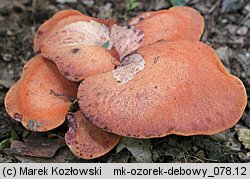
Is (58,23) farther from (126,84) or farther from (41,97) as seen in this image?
(126,84)

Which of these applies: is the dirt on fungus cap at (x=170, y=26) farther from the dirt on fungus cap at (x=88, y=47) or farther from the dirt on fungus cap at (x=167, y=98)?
the dirt on fungus cap at (x=167, y=98)

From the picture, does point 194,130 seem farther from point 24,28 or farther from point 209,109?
point 24,28

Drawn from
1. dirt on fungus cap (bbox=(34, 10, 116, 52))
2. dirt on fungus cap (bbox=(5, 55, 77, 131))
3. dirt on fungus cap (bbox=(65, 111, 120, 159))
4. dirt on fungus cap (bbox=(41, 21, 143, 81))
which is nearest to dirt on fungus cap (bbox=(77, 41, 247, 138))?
dirt on fungus cap (bbox=(41, 21, 143, 81))

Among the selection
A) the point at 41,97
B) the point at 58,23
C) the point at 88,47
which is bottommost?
the point at 41,97

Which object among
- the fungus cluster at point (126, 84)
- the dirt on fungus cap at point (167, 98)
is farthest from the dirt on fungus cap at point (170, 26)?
the dirt on fungus cap at point (167, 98)

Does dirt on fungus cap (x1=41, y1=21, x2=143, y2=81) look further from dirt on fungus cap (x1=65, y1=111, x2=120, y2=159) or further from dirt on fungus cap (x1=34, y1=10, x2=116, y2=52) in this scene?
dirt on fungus cap (x1=65, y1=111, x2=120, y2=159)

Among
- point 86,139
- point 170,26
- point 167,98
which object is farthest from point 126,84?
point 170,26

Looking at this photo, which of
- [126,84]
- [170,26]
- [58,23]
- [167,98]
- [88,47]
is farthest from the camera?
[58,23]
